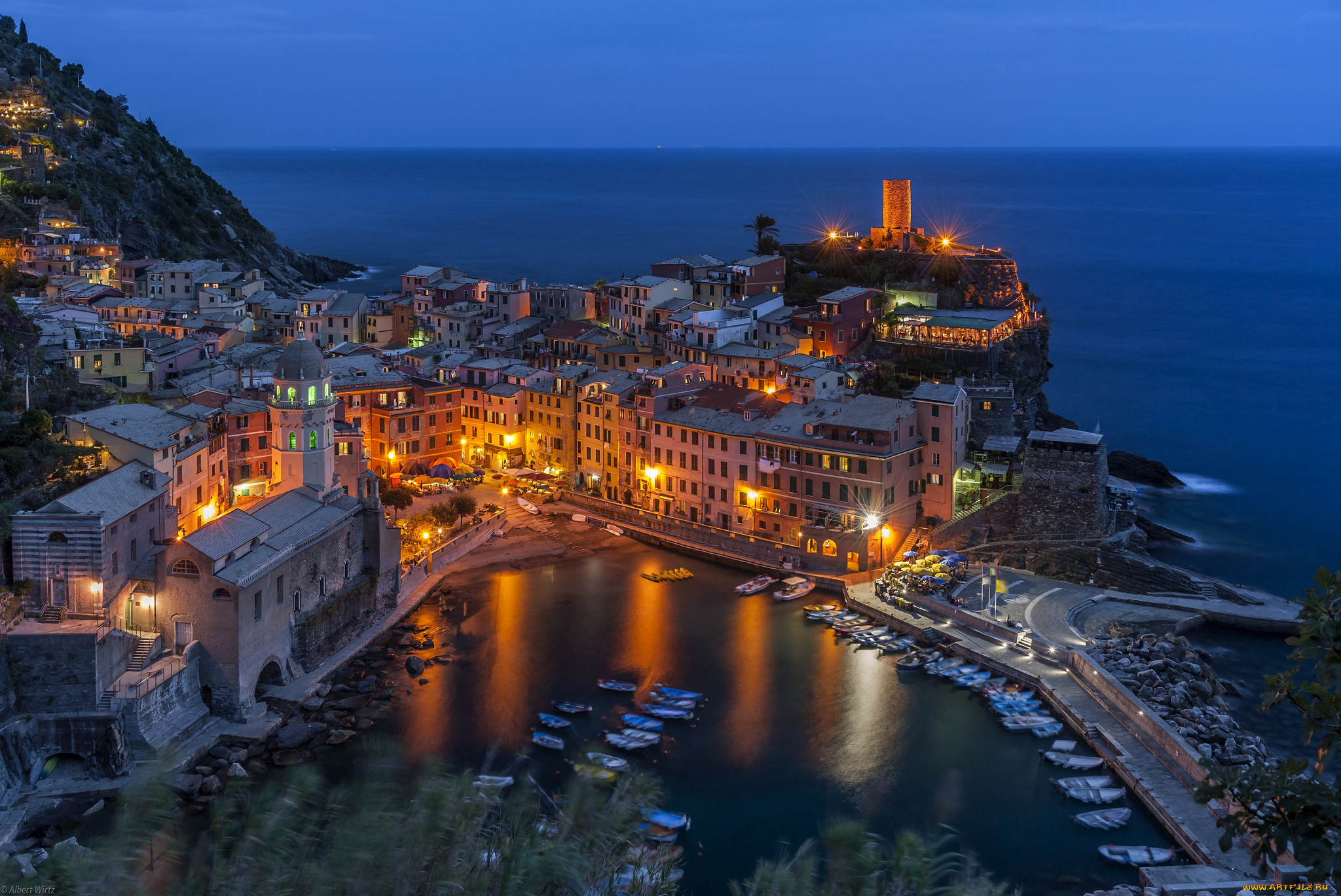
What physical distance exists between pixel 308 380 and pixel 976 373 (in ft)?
76.8

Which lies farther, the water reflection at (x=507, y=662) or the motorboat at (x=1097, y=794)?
the water reflection at (x=507, y=662)

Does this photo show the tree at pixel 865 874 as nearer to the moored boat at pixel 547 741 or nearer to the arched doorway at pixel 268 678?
the moored boat at pixel 547 741

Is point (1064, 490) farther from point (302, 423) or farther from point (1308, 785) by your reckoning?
point (1308, 785)

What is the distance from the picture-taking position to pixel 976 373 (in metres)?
42.3

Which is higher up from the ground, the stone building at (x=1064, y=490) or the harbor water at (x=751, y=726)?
the stone building at (x=1064, y=490)

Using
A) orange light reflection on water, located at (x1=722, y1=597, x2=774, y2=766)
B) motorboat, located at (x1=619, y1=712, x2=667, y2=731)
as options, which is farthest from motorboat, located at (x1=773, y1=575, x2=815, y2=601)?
motorboat, located at (x1=619, y1=712, x2=667, y2=731)

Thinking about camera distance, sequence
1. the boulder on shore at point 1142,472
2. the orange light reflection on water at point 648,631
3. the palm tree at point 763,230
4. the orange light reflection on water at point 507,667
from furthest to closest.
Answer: the palm tree at point 763,230, the boulder on shore at point 1142,472, the orange light reflection on water at point 648,631, the orange light reflection on water at point 507,667

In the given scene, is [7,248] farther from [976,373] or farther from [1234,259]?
[1234,259]

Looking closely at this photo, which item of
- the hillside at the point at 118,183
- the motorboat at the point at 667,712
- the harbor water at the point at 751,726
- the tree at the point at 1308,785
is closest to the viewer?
the tree at the point at 1308,785

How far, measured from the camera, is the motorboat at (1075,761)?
72.2ft

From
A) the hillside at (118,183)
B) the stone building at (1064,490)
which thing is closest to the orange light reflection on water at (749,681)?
the stone building at (1064,490)

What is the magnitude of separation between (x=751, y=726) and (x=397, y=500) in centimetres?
1452

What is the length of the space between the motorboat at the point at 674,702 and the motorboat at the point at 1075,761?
699 cm

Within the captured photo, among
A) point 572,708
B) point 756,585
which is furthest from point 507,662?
point 756,585
